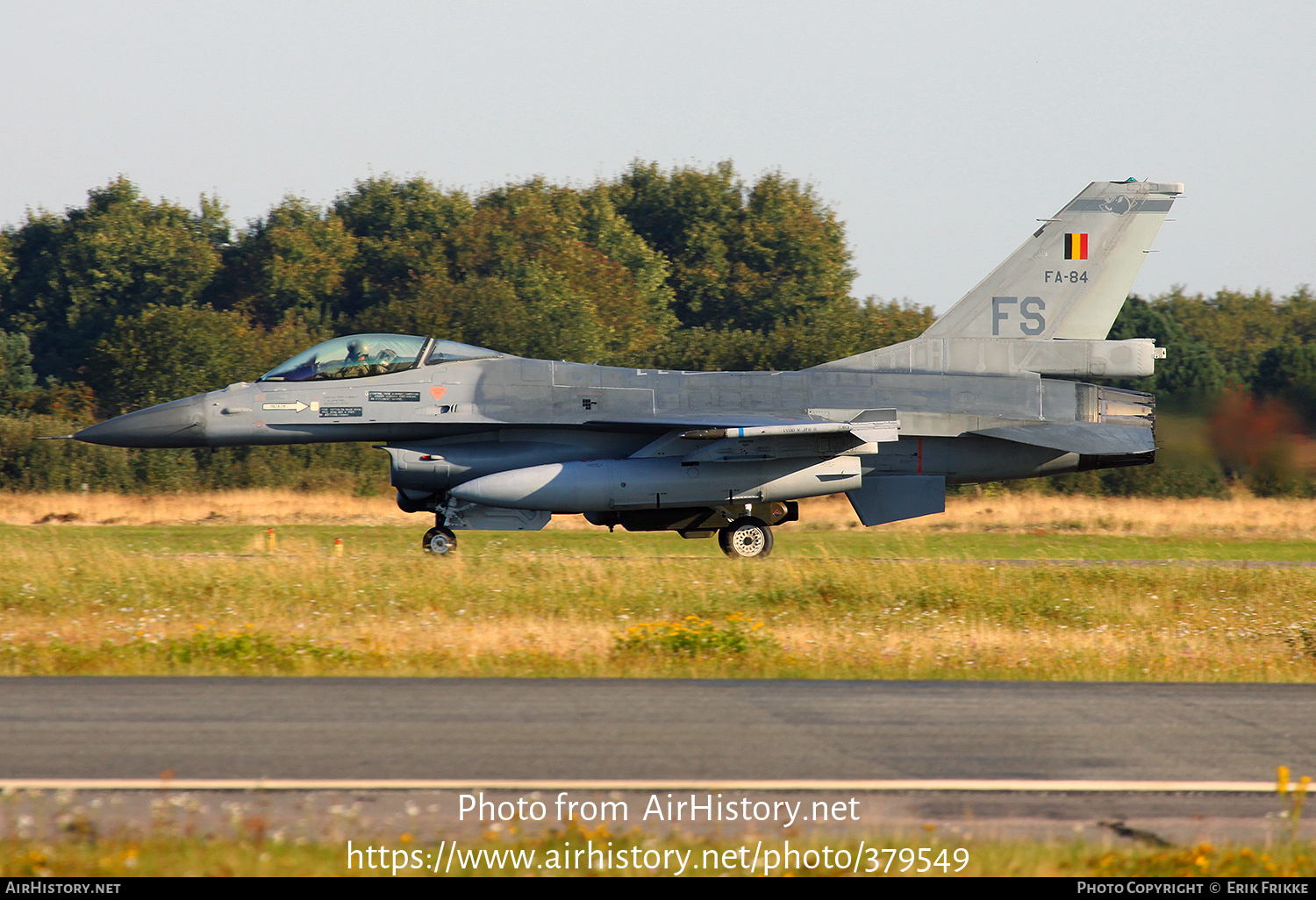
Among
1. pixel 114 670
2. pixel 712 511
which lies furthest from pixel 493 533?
pixel 114 670

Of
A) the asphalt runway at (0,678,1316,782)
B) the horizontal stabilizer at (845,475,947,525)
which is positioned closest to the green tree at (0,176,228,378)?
the horizontal stabilizer at (845,475,947,525)

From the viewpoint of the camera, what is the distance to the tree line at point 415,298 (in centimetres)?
3922

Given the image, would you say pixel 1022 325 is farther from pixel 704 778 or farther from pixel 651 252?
pixel 651 252

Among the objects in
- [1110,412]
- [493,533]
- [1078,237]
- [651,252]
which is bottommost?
[493,533]

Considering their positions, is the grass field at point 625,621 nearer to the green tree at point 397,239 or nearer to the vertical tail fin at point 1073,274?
the vertical tail fin at point 1073,274

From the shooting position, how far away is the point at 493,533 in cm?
2483

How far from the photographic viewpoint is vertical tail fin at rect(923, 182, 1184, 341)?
20.2 m

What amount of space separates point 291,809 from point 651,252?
60.9 m

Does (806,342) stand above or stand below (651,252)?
below

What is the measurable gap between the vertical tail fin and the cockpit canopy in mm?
8134

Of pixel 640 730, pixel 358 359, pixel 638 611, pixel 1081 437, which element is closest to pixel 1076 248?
pixel 1081 437

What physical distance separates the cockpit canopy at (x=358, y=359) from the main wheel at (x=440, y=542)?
2.53 m

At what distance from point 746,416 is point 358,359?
19.5 ft

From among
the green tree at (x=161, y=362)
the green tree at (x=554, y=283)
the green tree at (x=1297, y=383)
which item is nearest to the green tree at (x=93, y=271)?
the green tree at (x=554, y=283)
